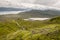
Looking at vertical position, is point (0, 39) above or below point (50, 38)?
below

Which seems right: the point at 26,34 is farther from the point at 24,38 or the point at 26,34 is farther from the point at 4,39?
the point at 4,39

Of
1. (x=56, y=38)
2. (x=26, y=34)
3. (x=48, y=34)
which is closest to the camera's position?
(x=56, y=38)

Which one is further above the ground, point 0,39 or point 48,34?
point 48,34

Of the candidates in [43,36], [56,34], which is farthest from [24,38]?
[56,34]

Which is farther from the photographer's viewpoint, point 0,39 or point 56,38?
point 0,39

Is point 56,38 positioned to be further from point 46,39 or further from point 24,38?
point 24,38

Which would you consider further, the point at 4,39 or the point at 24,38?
the point at 4,39

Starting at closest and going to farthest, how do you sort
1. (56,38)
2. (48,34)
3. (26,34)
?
(56,38)
(48,34)
(26,34)

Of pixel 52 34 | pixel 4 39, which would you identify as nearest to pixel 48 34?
pixel 52 34

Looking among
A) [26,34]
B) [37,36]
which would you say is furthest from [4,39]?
[37,36]
